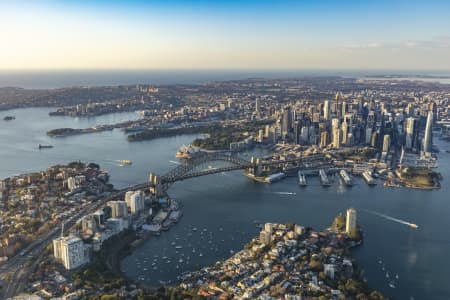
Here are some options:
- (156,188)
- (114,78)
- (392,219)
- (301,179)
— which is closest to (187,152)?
(301,179)

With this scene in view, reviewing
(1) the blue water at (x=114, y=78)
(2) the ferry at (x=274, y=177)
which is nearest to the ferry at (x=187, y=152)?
(2) the ferry at (x=274, y=177)

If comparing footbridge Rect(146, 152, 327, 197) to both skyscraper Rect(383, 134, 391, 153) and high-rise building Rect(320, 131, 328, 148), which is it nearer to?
high-rise building Rect(320, 131, 328, 148)

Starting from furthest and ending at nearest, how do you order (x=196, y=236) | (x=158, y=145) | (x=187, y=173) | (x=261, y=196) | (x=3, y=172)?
(x=158, y=145) < (x=3, y=172) < (x=187, y=173) < (x=261, y=196) < (x=196, y=236)

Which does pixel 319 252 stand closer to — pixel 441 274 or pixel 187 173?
pixel 441 274

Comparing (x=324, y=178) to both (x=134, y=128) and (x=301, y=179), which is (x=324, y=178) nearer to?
(x=301, y=179)

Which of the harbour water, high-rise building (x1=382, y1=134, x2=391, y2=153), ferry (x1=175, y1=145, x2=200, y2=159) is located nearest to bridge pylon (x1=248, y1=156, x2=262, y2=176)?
the harbour water

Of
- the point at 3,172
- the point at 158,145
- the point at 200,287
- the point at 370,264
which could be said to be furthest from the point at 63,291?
the point at 158,145
